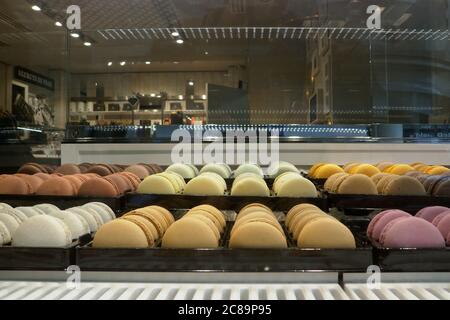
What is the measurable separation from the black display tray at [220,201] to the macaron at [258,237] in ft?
1.69

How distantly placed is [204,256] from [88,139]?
2.04 meters

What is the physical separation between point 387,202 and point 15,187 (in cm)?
142

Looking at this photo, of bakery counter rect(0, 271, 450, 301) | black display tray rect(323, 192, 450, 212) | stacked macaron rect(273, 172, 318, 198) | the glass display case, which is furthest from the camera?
the glass display case

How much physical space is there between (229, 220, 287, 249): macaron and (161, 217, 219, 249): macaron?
0.06 metres

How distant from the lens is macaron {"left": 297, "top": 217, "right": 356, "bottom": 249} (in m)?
1.14

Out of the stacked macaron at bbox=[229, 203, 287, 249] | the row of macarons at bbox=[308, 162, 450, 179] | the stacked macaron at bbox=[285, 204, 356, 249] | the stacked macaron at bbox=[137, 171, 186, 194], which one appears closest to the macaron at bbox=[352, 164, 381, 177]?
the row of macarons at bbox=[308, 162, 450, 179]

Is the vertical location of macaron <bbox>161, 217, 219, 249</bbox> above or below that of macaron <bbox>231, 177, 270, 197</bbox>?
below

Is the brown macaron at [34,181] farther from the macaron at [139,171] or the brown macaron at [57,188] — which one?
the macaron at [139,171]

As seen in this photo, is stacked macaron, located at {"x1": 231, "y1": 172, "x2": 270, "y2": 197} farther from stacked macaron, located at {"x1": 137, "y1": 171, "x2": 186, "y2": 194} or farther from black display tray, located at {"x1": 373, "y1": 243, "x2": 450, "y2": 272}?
black display tray, located at {"x1": 373, "y1": 243, "x2": 450, "y2": 272}

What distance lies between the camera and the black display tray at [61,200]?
Result: 1.65 meters

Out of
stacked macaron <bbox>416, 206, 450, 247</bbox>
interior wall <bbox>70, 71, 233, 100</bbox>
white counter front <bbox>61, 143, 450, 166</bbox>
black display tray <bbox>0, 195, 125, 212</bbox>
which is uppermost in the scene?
interior wall <bbox>70, 71, 233, 100</bbox>

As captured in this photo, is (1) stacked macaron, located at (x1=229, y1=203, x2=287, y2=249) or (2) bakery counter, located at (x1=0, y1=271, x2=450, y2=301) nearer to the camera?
(2) bakery counter, located at (x1=0, y1=271, x2=450, y2=301)

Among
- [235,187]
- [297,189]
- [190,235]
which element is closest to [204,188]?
[235,187]
